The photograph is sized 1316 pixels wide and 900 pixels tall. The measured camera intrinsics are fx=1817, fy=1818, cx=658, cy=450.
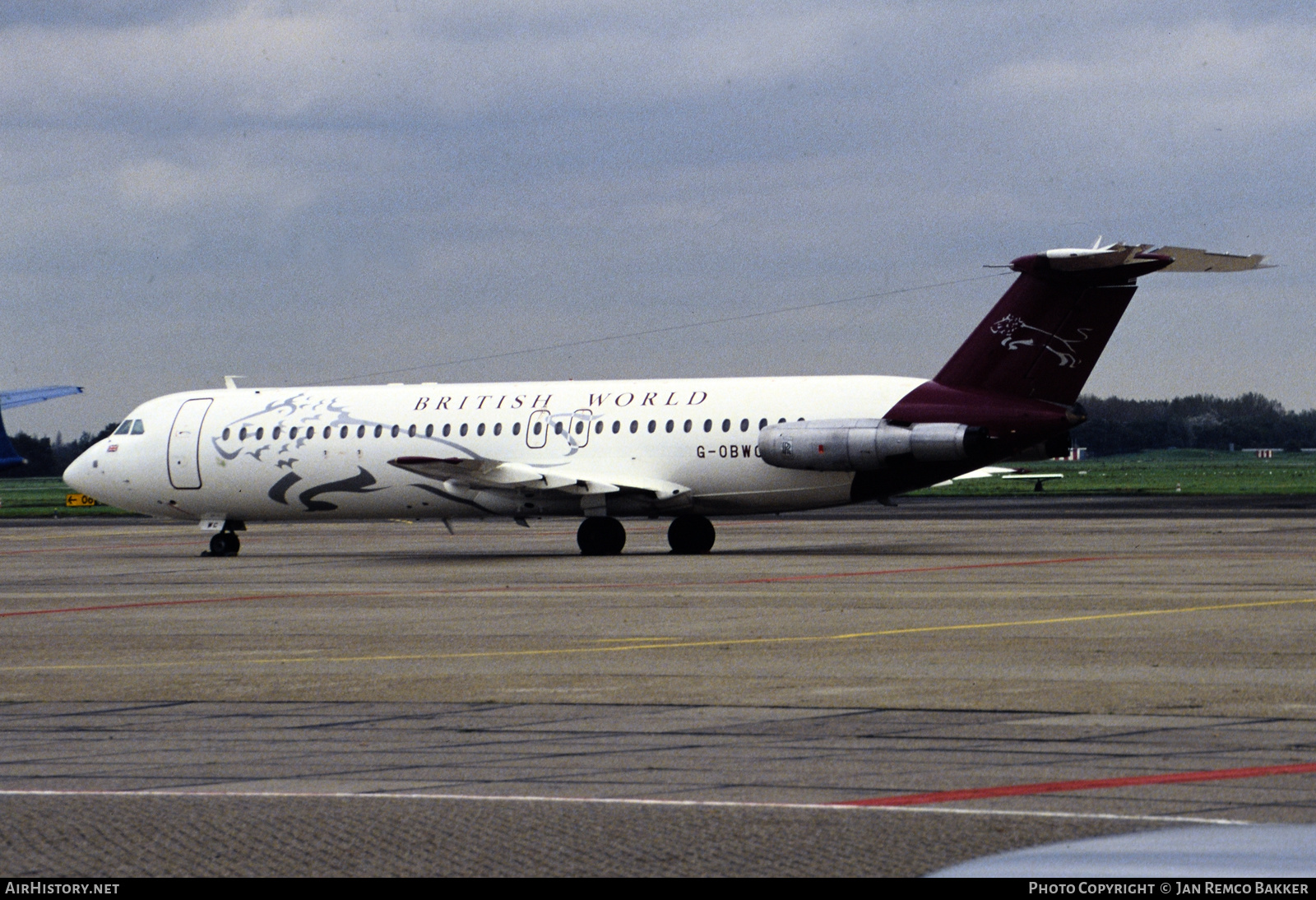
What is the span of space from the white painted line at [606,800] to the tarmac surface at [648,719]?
0.03m

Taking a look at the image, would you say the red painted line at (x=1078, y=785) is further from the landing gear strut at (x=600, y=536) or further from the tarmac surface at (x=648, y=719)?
the landing gear strut at (x=600, y=536)

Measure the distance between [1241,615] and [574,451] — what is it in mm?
19506

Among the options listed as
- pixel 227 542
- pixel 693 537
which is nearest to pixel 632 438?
pixel 693 537

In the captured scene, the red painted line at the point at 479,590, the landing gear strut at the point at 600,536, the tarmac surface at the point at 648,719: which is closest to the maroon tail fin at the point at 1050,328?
the red painted line at the point at 479,590

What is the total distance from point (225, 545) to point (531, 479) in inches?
377

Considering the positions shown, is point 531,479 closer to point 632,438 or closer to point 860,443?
point 632,438

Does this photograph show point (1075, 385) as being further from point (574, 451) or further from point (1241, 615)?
point (1241, 615)

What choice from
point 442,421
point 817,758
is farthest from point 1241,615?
point 442,421

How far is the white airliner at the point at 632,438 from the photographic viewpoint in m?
33.8

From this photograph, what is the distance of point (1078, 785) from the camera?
31.9 feet

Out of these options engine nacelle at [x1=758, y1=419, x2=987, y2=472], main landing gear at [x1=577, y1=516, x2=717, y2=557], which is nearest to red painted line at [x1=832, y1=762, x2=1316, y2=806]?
engine nacelle at [x1=758, y1=419, x2=987, y2=472]

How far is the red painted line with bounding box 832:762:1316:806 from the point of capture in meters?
9.33

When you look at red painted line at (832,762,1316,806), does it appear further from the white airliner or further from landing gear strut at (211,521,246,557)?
landing gear strut at (211,521,246,557)

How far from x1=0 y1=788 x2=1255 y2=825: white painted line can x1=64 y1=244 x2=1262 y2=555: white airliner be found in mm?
24730
